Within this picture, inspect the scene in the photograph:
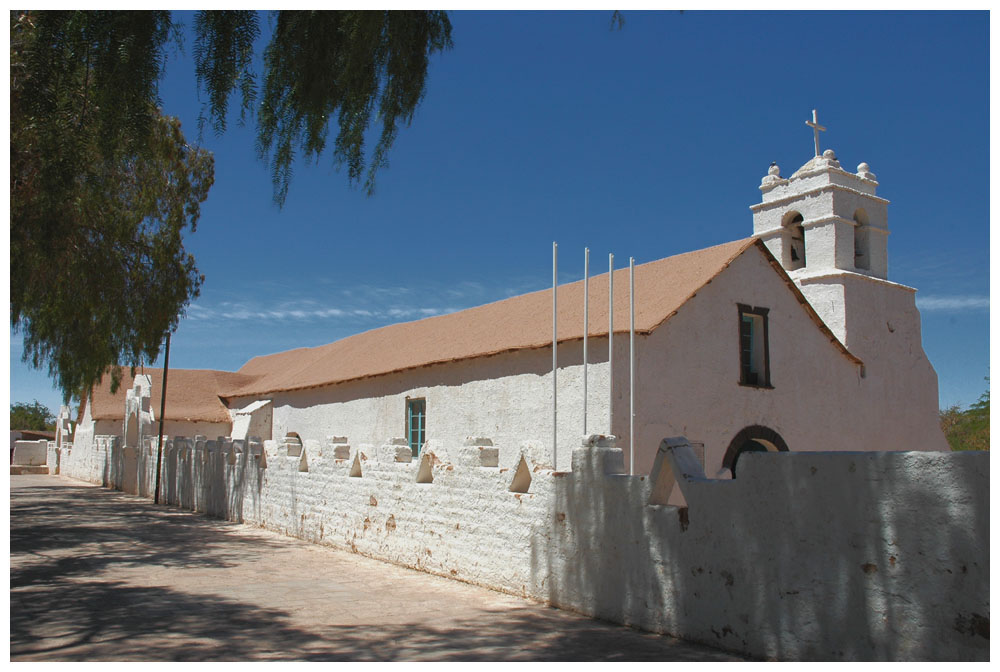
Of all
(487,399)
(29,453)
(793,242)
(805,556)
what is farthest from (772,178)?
(29,453)

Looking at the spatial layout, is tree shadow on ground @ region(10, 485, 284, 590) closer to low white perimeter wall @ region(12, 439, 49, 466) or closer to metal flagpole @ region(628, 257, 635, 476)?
metal flagpole @ region(628, 257, 635, 476)

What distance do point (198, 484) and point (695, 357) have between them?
1076 cm

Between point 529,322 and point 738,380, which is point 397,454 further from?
point 738,380

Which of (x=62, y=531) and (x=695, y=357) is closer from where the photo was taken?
(x=62, y=531)

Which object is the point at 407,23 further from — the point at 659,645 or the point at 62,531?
the point at 62,531

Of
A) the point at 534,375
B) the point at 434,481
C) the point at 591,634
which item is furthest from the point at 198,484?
the point at 591,634

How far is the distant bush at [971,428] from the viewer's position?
121ft

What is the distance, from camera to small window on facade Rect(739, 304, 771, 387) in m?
17.0

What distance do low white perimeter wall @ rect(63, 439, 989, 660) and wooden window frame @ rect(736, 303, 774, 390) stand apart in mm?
8705

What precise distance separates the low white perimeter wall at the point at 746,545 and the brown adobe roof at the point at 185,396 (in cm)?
2270

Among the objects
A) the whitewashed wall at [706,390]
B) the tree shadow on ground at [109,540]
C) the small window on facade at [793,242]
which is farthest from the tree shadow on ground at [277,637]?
the small window on facade at [793,242]

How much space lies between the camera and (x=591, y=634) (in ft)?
21.9

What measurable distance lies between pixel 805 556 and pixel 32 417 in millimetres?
83240

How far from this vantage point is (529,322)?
1838cm
